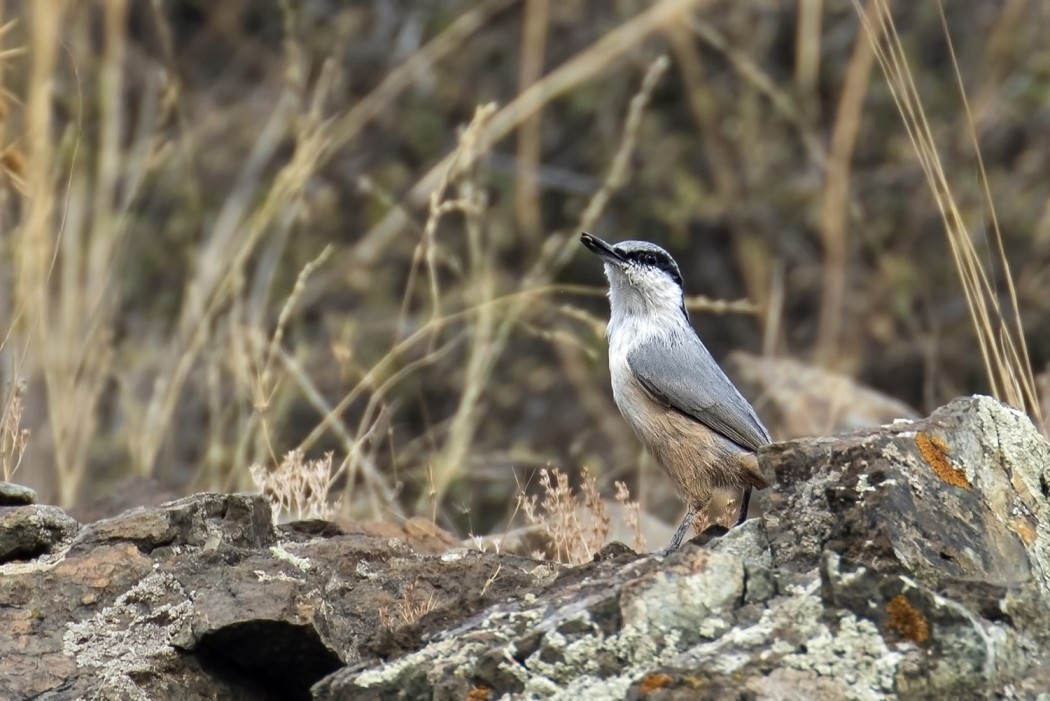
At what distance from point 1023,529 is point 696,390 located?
1627 millimetres

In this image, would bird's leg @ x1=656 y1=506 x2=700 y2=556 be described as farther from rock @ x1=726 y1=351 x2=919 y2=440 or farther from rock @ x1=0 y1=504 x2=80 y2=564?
rock @ x1=726 y1=351 x2=919 y2=440

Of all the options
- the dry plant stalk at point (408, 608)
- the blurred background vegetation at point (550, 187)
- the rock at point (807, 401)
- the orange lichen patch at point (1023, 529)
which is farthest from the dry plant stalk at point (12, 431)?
the rock at point (807, 401)

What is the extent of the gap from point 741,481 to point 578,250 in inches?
198

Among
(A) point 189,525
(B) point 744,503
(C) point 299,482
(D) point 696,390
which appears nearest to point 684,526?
(B) point 744,503

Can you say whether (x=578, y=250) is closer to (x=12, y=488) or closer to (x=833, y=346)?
(x=833, y=346)

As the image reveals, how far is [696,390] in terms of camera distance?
15.3 ft

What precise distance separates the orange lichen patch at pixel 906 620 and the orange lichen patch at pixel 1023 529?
57 cm

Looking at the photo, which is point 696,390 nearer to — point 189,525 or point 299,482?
point 299,482

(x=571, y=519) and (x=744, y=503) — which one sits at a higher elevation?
(x=744, y=503)

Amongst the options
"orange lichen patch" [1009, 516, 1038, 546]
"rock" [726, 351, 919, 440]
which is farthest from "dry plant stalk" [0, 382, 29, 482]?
"rock" [726, 351, 919, 440]

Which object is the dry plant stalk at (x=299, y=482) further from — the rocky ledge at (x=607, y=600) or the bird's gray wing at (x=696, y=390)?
the bird's gray wing at (x=696, y=390)

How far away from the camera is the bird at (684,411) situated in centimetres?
455

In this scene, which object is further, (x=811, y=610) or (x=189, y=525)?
(x=189, y=525)

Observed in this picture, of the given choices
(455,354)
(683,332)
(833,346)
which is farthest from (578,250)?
(683,332)
